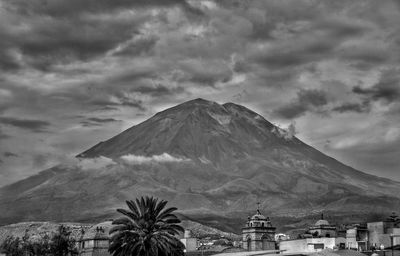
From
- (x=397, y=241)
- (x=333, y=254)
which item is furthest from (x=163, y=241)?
(x=397, y=241)

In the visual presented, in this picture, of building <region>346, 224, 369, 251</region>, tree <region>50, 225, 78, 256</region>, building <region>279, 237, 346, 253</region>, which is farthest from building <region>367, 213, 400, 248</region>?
tree <region>50, 225, 78, 256</region>

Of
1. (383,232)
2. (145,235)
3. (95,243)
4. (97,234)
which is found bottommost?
(145,235)

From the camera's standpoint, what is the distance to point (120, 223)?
6569 cm

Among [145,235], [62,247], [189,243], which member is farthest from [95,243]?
[145,235]

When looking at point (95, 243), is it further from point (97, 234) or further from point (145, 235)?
point (145, 235)

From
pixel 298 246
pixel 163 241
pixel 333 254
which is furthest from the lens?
pixel 298 246

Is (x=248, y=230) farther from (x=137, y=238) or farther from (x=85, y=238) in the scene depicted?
(x=137, y=238)

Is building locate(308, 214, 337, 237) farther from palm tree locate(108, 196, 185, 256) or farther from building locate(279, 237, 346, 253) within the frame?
palm tree locate(108, 196, 185, 256)

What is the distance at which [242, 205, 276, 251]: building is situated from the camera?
12544cm

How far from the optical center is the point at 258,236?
416 ft

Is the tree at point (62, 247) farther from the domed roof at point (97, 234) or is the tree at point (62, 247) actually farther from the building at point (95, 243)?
the domed roof at point (97, 234)

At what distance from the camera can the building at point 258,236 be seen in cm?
12544

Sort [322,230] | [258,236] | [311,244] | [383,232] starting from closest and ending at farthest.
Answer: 1. [311,244]
2. [383,232]
3. [322,230]
4. [258,236]

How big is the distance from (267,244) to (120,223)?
64.2m
